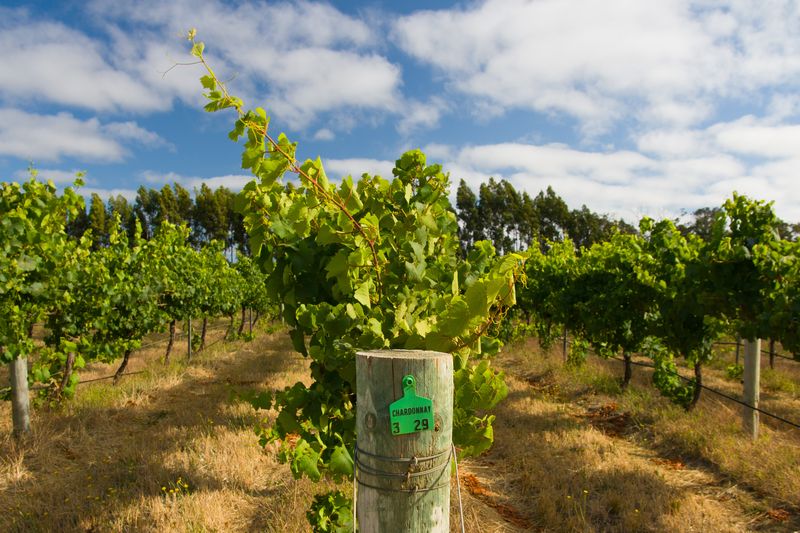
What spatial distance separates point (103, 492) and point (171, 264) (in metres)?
7.32

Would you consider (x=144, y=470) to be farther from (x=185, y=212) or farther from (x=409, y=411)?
(x=185, y=212)

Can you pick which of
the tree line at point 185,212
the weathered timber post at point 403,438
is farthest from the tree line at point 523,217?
the weathered timber post at point 403,438

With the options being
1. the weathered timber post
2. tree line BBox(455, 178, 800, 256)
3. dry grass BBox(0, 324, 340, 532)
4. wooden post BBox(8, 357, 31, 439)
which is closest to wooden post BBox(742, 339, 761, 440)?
dry grass BBox(0, 324, 340, 532)

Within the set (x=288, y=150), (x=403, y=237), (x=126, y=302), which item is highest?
(x=288, y=150)

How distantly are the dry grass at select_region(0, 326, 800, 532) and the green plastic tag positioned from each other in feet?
6.39

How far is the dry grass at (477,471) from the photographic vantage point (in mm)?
4250

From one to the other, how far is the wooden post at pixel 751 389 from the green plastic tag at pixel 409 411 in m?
7.01

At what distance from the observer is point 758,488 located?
209 inches

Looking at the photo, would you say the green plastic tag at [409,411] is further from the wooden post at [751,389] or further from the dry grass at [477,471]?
the wooden post at [751,389]

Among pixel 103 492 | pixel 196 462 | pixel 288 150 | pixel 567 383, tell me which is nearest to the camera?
pixel 288 150

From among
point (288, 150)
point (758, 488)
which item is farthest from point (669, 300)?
point (288, 150)

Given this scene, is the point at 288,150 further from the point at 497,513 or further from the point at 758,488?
the point at 758,488

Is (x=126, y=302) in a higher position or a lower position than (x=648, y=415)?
higher

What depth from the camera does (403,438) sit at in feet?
4.72
